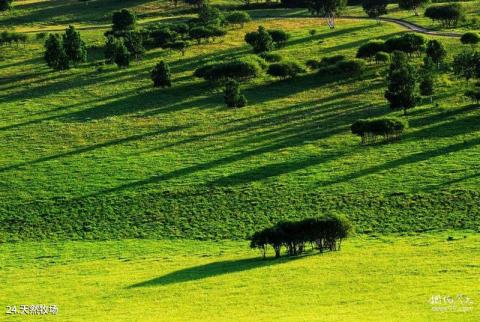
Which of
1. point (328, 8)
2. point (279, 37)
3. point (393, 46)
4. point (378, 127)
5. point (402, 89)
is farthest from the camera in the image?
point (328, 8)

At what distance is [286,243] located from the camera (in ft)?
240

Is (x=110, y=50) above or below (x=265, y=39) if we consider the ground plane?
above

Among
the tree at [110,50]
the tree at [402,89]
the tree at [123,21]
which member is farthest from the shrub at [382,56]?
the tree at [123,21]

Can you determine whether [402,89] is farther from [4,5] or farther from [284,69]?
[4,5]

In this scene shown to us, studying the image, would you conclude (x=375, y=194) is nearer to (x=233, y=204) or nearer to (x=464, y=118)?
(x=233, y=204)

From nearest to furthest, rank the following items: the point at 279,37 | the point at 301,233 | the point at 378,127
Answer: the point at 301,233 < the point at 378,127 < the point at 279,37

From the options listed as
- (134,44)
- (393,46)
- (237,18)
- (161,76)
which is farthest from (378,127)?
(237,18)

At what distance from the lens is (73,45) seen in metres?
146

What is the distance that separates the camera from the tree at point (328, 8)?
165 metres

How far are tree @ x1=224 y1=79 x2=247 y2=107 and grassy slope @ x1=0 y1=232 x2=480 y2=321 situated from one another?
44.9m

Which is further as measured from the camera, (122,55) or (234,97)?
(122,55)

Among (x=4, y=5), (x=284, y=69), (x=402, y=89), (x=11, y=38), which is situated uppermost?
(x=4, y=5)

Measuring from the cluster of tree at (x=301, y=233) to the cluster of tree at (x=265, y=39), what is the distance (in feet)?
259

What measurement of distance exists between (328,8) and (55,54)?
186ft
